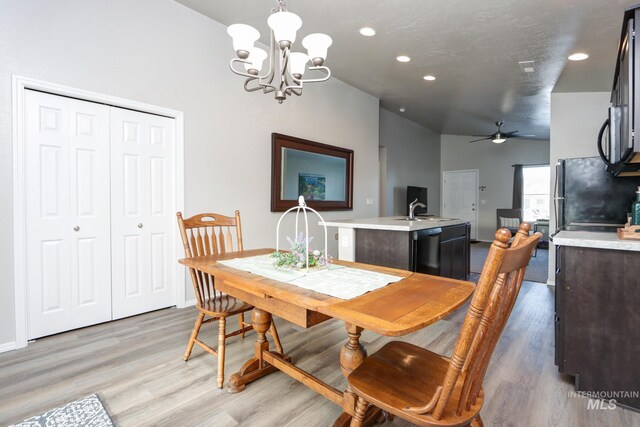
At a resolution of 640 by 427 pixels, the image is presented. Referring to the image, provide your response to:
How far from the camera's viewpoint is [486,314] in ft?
2.95

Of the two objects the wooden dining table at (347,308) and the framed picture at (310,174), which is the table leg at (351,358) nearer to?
the wooden dining table at (347,308)

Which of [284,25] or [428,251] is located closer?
[284,25]

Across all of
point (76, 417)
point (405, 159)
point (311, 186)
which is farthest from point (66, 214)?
point (405, 159)

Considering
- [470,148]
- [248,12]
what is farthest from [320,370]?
[470,148]

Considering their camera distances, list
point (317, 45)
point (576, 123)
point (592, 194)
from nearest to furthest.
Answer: point (317, 45) → point (592, 194) → point (576, 123)

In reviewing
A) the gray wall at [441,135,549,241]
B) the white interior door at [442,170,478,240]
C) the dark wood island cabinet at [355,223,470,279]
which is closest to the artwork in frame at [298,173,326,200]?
the dark wood island cabinet at [355,223,470,279]

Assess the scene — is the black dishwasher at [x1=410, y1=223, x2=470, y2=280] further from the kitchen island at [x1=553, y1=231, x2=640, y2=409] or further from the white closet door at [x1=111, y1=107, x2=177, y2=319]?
the white closet door at [x1=111, y1=107, x2=177, y2=319]

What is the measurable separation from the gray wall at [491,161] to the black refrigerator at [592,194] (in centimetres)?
546

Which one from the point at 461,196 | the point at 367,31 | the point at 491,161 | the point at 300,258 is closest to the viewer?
the point at 300,258

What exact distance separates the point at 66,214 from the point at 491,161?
30.2 feet

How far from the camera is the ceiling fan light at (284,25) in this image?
5.75 ft


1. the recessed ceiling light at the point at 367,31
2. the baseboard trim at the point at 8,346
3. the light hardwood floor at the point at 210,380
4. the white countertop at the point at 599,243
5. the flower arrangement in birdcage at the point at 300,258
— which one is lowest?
the light hardwood floor at the point at 210,380

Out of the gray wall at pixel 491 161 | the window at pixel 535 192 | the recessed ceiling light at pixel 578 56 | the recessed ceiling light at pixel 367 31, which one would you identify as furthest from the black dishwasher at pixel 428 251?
the window at pixel 535 192

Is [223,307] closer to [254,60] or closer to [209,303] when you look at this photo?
[209,303]
